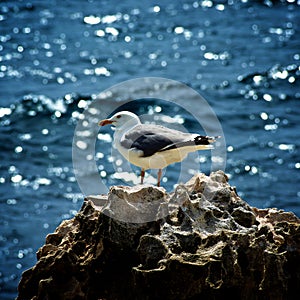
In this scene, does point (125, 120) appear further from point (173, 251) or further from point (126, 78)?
point (126, 78)

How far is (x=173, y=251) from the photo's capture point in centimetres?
605

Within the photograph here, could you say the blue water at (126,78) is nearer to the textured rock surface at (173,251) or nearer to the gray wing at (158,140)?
the gray wing at (158,140)

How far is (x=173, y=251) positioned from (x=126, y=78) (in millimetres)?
13234

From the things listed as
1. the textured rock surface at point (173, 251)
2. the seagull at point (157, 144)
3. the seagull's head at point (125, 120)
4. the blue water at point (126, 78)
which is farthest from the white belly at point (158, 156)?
the blue water at point (126, 78)

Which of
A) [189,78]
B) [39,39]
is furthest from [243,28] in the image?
[39,39]

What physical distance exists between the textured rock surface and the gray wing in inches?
58.4

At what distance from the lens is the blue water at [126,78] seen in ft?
47.9

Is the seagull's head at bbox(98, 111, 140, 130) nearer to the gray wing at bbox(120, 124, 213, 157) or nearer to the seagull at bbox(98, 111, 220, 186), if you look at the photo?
the seagull at bbox(98, 111, 220, 186)

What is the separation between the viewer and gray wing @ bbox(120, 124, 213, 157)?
27.3 feet

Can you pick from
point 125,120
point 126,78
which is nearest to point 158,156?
point 125,120

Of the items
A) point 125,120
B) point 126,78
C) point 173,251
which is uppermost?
point 173,251

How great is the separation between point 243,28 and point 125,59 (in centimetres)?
418

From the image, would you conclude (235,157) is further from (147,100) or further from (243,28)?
(243,28)

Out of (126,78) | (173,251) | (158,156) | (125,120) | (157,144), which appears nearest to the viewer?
(173,251)
